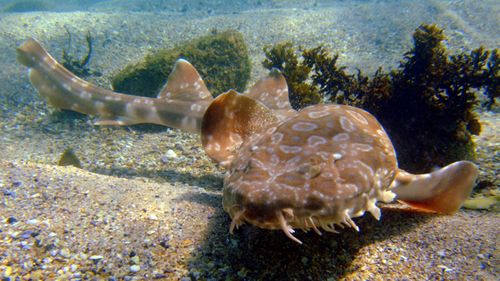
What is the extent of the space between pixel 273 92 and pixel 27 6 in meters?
30.7

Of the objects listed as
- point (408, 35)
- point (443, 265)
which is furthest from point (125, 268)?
point (408, 35)

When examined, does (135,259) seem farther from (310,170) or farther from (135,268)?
(310,170)

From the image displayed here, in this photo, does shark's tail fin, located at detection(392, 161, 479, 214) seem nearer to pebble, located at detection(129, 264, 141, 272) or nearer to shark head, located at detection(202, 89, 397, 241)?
shark head, located at detection(202, 89, 397, 241)

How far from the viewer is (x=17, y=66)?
1052 cm

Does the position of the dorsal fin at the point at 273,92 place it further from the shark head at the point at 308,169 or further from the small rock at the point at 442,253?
the small rock at the point at 442,253

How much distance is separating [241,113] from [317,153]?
1192mm

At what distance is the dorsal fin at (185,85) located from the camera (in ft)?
19.4

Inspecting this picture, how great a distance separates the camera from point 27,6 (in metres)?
27.0

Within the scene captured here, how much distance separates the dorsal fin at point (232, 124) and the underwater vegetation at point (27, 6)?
2938 centimetres

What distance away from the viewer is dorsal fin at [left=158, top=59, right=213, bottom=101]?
591 centimetres

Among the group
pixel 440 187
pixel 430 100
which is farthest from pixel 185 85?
pixel 440 187

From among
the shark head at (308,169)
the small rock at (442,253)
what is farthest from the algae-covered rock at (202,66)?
the small rock at (442,253)

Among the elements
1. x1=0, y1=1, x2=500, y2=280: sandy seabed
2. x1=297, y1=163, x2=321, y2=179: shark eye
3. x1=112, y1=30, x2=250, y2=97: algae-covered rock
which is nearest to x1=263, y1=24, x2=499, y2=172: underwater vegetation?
x1=0, y1=1, x2=500, y2=280: sandy seabed

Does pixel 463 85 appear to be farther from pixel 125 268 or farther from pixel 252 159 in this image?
pixel 125 268
